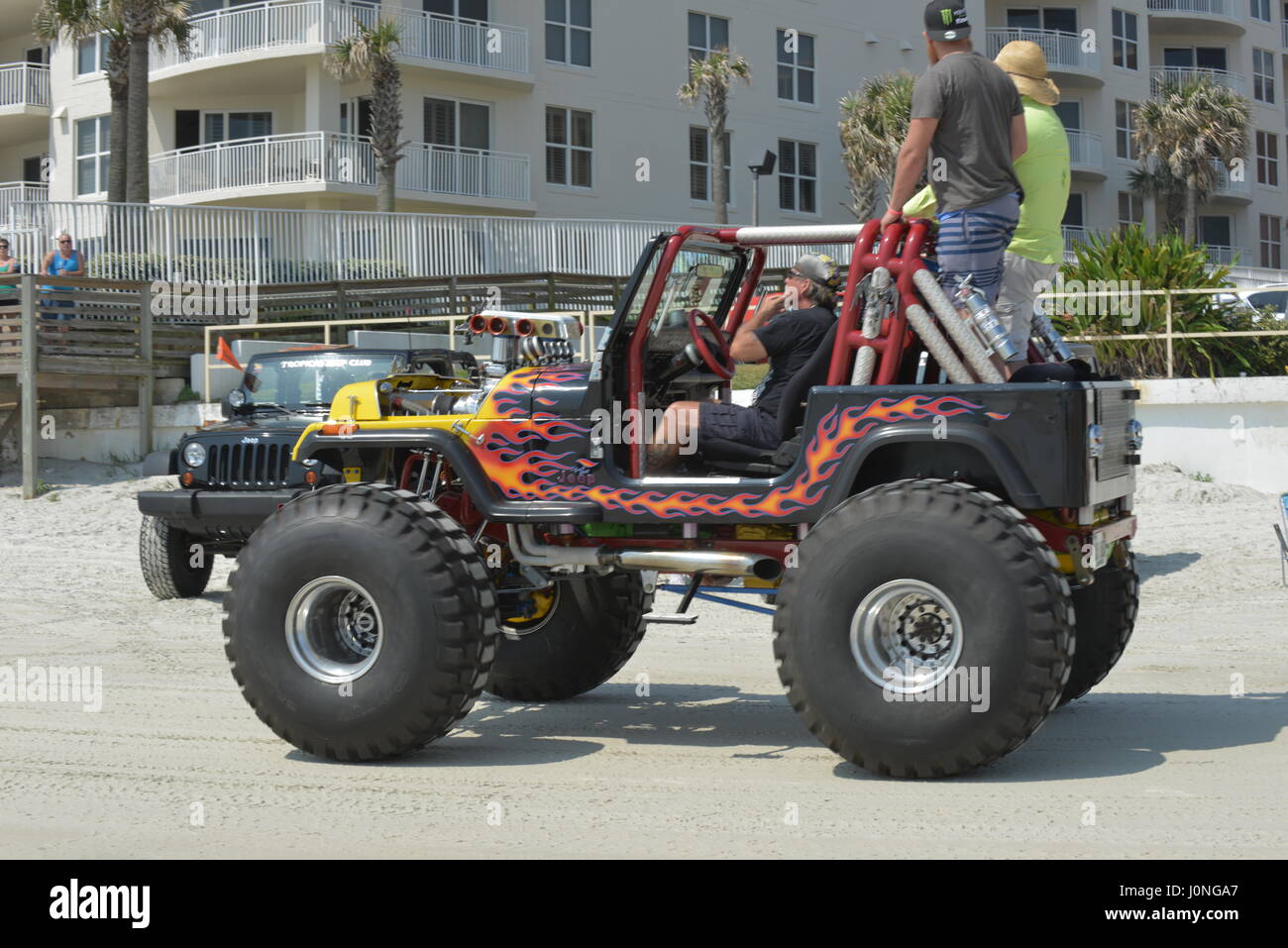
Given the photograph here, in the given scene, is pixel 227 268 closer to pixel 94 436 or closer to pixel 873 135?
pixel 94 436

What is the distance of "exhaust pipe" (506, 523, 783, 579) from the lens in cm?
758

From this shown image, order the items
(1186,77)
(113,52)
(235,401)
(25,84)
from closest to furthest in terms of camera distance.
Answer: (235,401) < (113,52) < (25,84) < (1186,77)

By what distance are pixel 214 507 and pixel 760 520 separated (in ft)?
21.4

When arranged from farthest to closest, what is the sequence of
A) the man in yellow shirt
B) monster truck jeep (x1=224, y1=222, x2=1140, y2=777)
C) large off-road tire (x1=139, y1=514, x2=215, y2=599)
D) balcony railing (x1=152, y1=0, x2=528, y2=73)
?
balcony railing (x1=152, y1=0, x2=528, y2=73) < large off-road tire (x1=139, y1=514, x2=215, y2=599) < the man in yellow shirt < monster truck jeep (x1=224, y1=222, x2=1140, y2=777)

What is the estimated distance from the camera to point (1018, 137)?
7.64 metres

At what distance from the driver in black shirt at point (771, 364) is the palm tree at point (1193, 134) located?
152 feet

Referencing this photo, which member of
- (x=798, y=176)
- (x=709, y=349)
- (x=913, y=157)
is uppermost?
(x=798, y=176)

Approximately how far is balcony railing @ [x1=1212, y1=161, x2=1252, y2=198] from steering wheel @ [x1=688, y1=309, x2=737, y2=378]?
47318 millimetres

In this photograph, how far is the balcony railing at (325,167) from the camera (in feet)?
117

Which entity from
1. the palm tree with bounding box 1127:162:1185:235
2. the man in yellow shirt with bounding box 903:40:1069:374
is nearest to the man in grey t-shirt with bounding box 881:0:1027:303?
the man in yellow shirt with bounding box 903:40:1069:374

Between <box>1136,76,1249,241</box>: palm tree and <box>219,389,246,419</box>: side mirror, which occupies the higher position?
<box>1136,76,1249,241</box>: palm tree

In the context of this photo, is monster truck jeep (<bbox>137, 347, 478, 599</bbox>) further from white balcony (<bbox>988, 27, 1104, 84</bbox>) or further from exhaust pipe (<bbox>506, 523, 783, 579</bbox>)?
white balcony (<bbox>988, 27, 1104, 84</bbox>)

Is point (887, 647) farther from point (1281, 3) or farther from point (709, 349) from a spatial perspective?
point (1281, 3)

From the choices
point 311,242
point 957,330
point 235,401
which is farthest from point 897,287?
point 311,242
